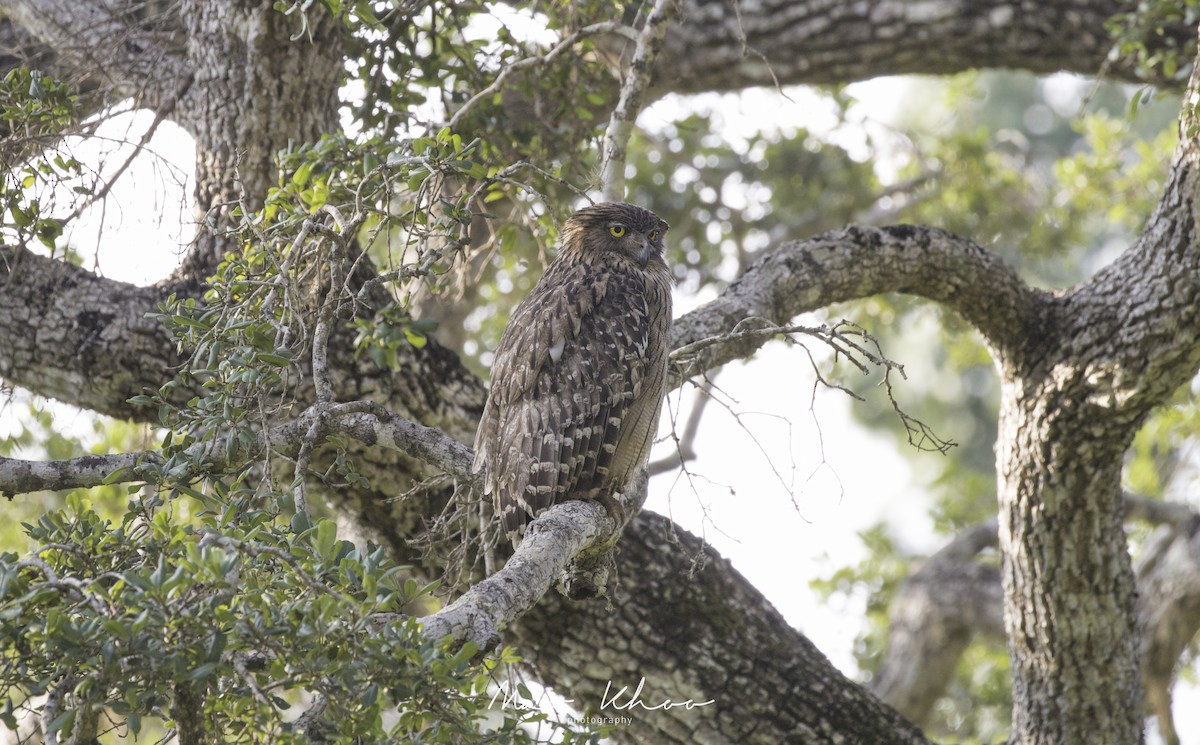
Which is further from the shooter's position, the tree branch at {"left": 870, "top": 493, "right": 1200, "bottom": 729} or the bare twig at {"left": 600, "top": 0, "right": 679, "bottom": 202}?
the tree branch at {"left": 870, "top": 493, "right": 1200, "bottom": 729}

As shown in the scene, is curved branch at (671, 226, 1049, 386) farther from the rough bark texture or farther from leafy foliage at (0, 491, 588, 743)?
leafy foliage at (0, 491, 588, 743)

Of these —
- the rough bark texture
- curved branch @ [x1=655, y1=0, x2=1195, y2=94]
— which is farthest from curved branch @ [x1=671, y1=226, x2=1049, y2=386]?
curved branch @ [x1=655, y1=0, x2=1195, y2=94]

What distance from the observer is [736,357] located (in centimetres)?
426

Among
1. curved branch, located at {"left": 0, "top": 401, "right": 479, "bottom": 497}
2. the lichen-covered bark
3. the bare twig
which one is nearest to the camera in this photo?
curved branch, located at {"left": 0, "top": 401, "right": 479, "bottom": 497}

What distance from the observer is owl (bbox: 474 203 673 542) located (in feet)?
11.5

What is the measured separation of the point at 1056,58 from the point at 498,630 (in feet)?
14.6

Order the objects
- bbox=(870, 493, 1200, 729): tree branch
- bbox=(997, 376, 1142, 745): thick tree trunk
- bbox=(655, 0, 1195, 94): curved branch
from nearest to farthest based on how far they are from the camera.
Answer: bbox=(997, 376, 1142, 745): thick tree trunk → bbox=(655, 0, 1195, 94): curved branch → bbox=(870, 493, 1200, 729): tree branch

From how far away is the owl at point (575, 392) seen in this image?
3.52 metres

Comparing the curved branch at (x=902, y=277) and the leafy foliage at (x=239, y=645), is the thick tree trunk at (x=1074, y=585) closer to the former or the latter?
the curved branch at (x=902, y=277)

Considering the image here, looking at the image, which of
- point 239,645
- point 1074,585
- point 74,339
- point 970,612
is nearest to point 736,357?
point 1074,585

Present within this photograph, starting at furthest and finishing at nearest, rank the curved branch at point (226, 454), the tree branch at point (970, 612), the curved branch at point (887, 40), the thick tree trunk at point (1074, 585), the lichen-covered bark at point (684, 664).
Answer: the tree branch at point (970, 612) < the curved branch at point (887, 40) < the thick tree trunk at point (1074, 585) < the lichen-covered bark at point (684, 664) < the curved branch at point (226, 454)

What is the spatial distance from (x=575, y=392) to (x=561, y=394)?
5 cm

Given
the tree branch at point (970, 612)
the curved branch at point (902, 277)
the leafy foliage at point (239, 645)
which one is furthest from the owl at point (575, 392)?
the tree branch at point (970, 612)

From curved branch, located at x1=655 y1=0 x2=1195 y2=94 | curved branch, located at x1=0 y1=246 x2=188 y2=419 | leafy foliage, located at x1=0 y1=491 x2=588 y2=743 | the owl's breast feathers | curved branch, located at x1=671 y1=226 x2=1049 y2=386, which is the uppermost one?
curved branch, located at x1=655 y1=0 x2=1195 y2=94
